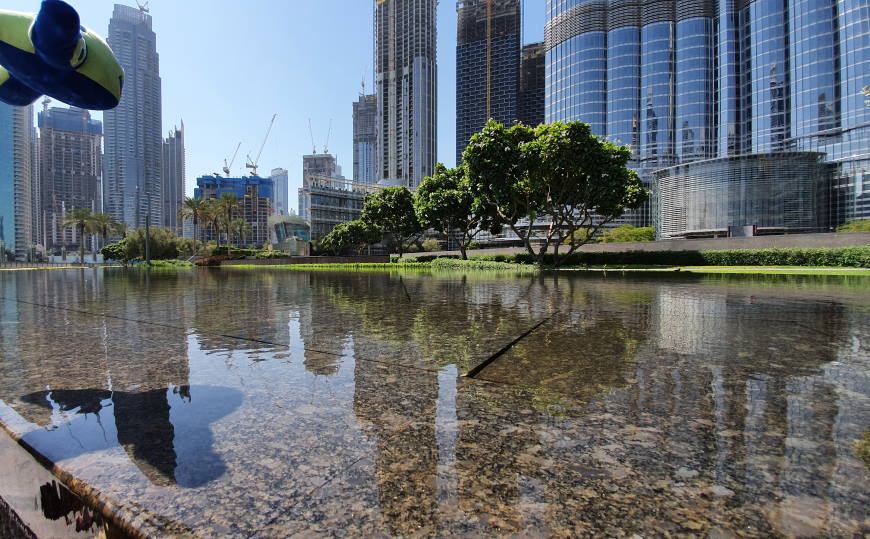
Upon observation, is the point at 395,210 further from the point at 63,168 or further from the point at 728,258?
the point at 63,168

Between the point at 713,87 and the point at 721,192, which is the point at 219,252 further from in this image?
the point at 713,87

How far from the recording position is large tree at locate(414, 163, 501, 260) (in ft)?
132

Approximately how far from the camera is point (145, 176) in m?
190

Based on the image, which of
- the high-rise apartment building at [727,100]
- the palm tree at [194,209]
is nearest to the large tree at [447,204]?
the palm tree at [194,209]

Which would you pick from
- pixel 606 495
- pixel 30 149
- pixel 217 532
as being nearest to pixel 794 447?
pixel 606 495

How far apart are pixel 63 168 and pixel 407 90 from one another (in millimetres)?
120164

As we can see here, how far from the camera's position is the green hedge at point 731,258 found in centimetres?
2664

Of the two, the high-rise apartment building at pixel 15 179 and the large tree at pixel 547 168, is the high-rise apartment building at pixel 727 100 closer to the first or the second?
the large tree at pixel 547 168

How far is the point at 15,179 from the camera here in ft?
303

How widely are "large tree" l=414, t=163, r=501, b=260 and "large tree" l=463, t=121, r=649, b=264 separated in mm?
8102

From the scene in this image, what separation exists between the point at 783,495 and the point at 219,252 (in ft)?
250

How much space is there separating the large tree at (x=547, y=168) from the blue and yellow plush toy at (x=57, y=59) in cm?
2512

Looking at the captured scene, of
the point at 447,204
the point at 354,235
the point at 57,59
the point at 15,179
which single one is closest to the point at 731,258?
the point at 447,204

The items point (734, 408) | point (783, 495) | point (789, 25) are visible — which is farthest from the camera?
point (789, 25)
